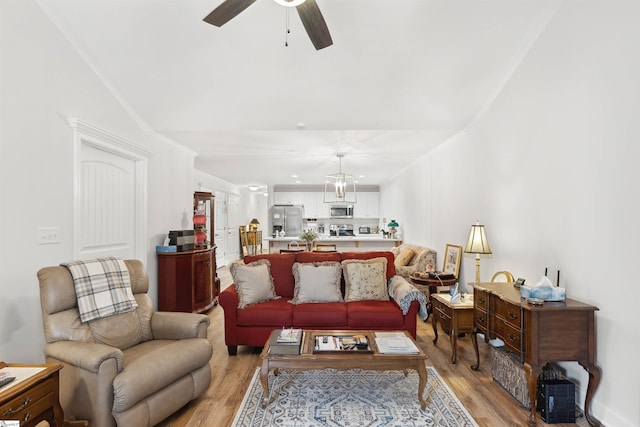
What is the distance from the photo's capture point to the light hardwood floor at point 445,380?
2.37m

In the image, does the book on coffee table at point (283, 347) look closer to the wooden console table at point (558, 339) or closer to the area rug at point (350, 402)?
the area rug at point (350, 402)

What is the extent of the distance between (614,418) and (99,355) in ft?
10.3

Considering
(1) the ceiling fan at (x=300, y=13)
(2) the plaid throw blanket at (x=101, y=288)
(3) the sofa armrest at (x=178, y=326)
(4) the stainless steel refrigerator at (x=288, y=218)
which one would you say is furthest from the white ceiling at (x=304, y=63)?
(4) the stainless steel refrigerator at (x=288, y=218)

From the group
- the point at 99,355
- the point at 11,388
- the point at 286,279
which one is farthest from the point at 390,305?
the point at 11,388

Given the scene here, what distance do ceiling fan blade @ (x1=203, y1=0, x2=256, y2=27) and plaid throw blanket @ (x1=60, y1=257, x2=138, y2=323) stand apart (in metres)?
1.89

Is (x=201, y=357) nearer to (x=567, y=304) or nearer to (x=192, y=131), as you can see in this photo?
(x=567, y=304)

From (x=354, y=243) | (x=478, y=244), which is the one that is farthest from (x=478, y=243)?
(x=354, y=243)

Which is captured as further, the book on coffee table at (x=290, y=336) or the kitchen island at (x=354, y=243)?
the kitchen island at (x=354, y=243)

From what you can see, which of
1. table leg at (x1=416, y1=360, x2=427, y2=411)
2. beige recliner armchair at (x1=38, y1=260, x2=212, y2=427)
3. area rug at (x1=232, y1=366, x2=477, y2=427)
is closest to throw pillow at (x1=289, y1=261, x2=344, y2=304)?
area rug at (x1=232, y1=366, x2=477, y2=427)

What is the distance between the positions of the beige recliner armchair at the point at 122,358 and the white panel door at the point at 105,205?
921 mm

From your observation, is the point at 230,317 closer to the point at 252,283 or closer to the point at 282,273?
the point at 252,283

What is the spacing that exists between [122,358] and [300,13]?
7.59ft

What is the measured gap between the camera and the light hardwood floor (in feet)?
7.76

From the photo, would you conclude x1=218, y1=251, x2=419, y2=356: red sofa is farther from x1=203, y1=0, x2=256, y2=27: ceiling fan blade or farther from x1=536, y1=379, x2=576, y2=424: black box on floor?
x1=203, y1=0, x2=256, y2=27: ceiling fan blade
